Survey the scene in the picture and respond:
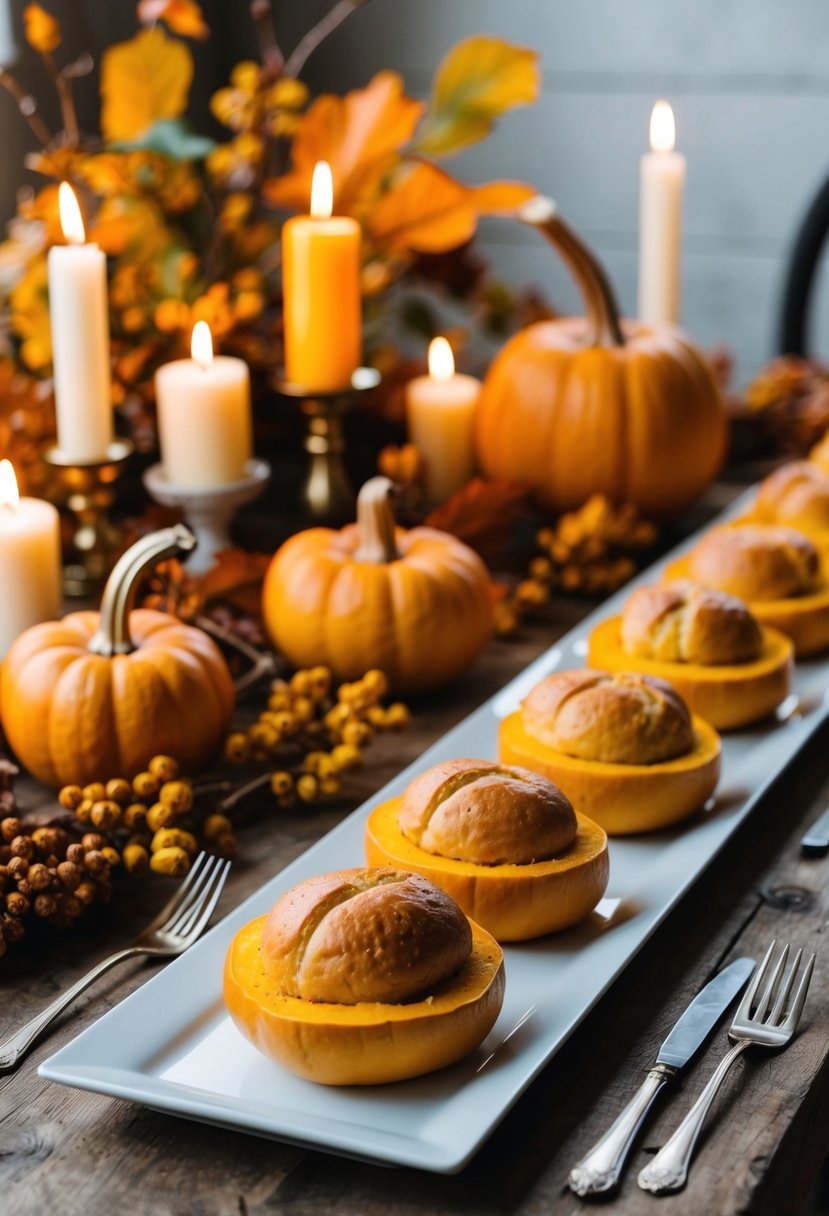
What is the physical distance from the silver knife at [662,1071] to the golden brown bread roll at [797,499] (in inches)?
29.7

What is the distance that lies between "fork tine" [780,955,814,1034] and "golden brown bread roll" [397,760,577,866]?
0.58 ft

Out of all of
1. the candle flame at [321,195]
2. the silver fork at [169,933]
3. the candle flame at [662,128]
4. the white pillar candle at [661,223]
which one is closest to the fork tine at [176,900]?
→ the silver fork at [169,933]

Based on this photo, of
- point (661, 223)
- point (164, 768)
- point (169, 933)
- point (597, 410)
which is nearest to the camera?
point (169, 933)

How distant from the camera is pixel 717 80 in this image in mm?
3229

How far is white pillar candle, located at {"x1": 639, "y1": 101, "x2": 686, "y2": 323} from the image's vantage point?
6.59ft

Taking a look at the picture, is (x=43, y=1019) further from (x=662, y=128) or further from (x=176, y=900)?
(x=662, y=128)

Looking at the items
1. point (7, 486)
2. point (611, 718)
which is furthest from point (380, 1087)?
point (7, 486)

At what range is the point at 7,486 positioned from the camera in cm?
138

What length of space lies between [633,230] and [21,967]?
110 inches

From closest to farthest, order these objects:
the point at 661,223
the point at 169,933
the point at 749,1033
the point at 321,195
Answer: the point at 749,1033, the point at 169,933, the point at 321,195, the point at 661,223

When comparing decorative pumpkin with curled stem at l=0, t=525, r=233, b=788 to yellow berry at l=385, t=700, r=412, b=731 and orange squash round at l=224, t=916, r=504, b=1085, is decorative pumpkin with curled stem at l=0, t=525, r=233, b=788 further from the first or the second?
orange squash round at l=224, t=916, r=504, b=1085

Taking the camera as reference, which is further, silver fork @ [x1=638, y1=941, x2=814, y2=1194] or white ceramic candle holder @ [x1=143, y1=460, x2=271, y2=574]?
white ceramic candle holder @ [x1=143, y1=460, x2=271, y2=574]

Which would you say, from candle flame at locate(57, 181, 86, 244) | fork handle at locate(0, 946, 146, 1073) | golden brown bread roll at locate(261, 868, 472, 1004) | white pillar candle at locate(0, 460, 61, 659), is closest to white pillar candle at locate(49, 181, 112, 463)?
candle flame at locate(57, 181, 86, 244)

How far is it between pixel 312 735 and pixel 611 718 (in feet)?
1.05
